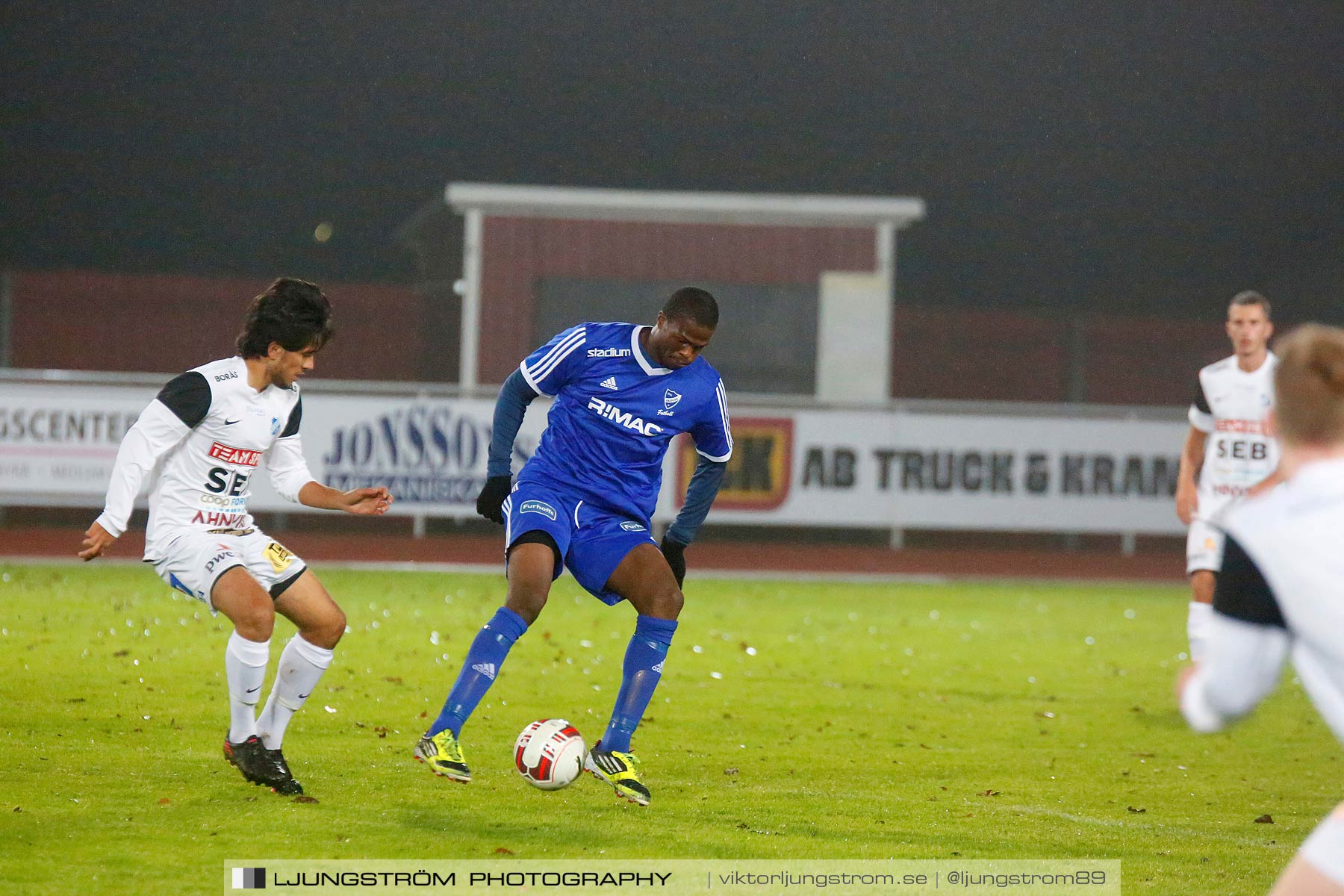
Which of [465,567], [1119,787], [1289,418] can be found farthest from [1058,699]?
[465,567]

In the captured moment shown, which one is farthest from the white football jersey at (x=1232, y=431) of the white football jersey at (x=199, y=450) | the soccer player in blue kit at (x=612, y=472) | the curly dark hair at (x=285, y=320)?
the white football jersey at (x=199, y=450)

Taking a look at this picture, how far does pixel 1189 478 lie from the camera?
880 cm

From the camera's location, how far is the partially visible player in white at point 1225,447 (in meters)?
8.59

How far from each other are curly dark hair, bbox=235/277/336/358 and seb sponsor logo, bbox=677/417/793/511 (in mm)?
12145

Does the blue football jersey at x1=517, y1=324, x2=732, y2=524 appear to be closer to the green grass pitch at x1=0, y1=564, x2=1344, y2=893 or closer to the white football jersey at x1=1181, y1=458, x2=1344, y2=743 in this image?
the green grass pitch at x1=0, y1=564, x2=1344, y2=893

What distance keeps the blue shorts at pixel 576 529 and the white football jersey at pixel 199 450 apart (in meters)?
0.99

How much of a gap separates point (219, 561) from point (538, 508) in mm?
1236

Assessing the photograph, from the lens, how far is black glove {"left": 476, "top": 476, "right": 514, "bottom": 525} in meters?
6.20

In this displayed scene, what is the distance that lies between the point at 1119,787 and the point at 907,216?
670 inches

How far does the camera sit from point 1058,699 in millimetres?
9195

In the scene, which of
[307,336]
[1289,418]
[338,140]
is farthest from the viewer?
[338,140]

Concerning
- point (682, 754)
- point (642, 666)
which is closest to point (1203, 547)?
point (682, 754)

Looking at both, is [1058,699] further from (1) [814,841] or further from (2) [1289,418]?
(2) [1289,418]

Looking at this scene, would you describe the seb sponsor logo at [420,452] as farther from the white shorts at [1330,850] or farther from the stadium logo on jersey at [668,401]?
the white shorts at [1330,850]
